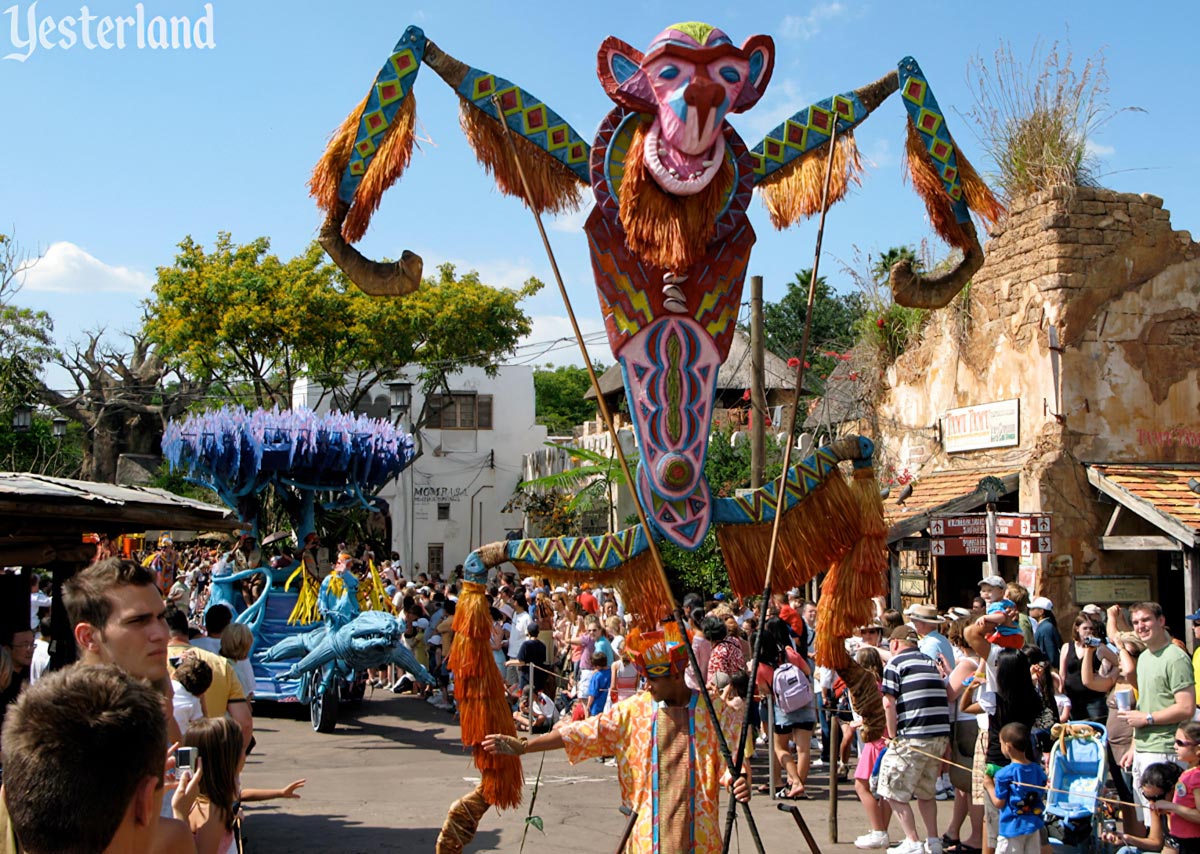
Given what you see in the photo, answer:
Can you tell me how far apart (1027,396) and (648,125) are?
384 inches

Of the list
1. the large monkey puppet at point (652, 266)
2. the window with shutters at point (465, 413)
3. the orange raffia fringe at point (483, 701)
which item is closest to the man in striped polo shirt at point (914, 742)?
the large monkey puppet at point (652, 266)

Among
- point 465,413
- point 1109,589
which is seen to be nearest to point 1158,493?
point 1109,589

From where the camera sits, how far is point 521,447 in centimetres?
3459

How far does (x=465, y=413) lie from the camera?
1346 inches

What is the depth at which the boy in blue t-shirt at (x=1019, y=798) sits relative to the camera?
6402 mm

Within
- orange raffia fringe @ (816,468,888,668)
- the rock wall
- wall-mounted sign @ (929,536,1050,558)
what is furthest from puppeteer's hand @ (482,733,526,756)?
the rock wall

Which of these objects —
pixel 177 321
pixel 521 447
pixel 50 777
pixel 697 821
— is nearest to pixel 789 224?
pixel 697 821

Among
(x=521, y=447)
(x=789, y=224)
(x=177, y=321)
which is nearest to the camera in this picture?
(x=789, y=224)

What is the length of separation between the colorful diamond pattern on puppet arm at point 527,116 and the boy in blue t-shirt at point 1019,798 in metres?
3.81

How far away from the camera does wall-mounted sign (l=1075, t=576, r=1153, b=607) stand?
1342 centimetres

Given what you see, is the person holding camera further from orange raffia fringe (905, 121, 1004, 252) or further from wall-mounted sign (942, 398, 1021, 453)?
wall-mounted sign (942, 398, 1021, 453)

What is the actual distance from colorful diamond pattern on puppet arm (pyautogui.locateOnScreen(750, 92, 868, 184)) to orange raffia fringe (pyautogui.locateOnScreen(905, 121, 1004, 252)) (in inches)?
13.4

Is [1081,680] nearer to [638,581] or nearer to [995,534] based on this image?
[995,534]

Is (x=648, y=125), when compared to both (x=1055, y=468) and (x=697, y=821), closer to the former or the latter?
(x=697, y=821)
